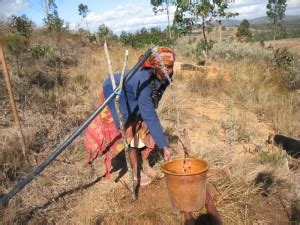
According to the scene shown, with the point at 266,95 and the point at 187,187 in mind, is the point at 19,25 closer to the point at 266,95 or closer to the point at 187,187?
the point at 266,95

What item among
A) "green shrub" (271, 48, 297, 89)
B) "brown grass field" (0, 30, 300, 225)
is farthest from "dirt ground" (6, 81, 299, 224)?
"green shrub" (271, 48, 297, 89)

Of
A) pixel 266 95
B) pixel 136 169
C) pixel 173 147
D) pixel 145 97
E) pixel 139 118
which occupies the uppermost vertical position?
pixel 145 97

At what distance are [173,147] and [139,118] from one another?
1.28 m

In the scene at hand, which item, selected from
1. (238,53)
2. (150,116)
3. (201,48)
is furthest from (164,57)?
(238,53)

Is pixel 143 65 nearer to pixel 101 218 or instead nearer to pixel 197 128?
pixel 101 218

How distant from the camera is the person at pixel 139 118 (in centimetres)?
320

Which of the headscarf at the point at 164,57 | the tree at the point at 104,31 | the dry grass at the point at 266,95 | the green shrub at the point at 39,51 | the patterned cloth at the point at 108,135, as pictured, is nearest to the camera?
the headscarf at the point at 164,57

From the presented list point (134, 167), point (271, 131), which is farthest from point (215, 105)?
point (134, 167)

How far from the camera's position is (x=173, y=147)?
478 cm

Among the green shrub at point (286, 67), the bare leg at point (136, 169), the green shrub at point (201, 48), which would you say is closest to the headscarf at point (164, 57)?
the bare leg at point (136, 169)

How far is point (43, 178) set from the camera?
12.7ft

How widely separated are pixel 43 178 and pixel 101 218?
2.92 feet

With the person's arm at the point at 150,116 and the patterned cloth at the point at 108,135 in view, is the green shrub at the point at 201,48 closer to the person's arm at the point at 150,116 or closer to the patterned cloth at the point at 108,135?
the patterned cloth at the point at 108,135

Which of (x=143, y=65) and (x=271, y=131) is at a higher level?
(x=143, y=65)
